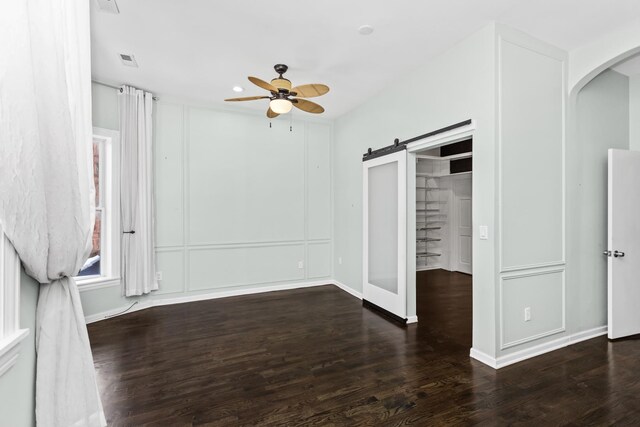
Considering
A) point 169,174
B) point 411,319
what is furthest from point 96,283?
point 411,319

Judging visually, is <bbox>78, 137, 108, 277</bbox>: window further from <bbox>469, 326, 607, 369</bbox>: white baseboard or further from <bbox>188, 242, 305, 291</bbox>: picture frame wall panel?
<bbox>469, 326, 607, 369</bbox>: white baseboard

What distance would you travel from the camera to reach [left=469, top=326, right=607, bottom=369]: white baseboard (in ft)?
8.83

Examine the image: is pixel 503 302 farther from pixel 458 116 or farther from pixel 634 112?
pixel 634 112

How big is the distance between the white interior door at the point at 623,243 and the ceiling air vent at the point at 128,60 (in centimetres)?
527

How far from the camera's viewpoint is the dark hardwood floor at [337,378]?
2.06m

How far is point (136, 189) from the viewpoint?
4102mm

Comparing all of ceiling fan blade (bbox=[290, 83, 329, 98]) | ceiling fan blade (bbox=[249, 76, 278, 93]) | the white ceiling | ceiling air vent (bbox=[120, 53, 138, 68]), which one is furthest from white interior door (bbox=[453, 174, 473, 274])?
ceiling air vent (bbox=[120, 53, 138, 68])

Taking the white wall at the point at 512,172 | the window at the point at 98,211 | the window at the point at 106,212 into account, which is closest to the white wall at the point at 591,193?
the white wall at the point at 512,172

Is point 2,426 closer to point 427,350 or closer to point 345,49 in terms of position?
point 427,350

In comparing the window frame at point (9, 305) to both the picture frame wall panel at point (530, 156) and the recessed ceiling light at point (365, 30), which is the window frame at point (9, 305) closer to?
the recessed ceiling light at point (365, 30)

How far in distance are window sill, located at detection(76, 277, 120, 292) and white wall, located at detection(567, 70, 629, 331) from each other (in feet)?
17.5

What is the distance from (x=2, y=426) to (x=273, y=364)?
6.23ft

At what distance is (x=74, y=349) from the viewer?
4.72ft

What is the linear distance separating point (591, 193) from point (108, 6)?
4974 millimetres
